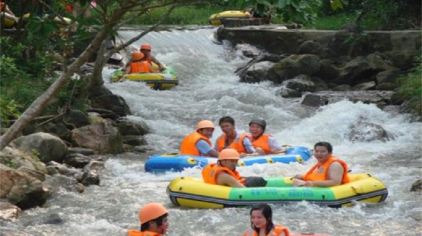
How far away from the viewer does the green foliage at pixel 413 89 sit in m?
14.4

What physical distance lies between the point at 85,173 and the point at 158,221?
13.7ft

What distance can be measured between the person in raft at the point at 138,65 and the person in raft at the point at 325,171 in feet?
28.9

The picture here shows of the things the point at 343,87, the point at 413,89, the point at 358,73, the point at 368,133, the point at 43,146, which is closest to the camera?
the point at 43,146

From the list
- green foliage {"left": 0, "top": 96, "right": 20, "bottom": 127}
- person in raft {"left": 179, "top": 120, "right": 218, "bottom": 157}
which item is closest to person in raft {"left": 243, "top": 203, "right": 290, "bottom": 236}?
person in raft {"left": 179, "top": 120, "right": 218, "bottom": 157}

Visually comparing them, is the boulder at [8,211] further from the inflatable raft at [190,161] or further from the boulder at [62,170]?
the inflatable raft at [190,161]

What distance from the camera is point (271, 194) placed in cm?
827

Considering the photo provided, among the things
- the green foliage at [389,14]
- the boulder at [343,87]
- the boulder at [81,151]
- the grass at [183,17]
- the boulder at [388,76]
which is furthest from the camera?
the grass at [183,17]

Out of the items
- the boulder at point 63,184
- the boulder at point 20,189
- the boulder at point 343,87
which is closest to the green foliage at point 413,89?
the boulder at point 343,87

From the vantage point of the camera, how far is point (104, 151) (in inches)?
462

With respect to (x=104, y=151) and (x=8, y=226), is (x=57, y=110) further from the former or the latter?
(x=8, y=226)

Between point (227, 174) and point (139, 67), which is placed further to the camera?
point (139, 67)

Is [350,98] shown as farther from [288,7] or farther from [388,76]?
[288,7]

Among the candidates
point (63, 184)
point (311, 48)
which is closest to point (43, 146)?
point (63, 184)

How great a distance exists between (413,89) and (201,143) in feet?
20.5
